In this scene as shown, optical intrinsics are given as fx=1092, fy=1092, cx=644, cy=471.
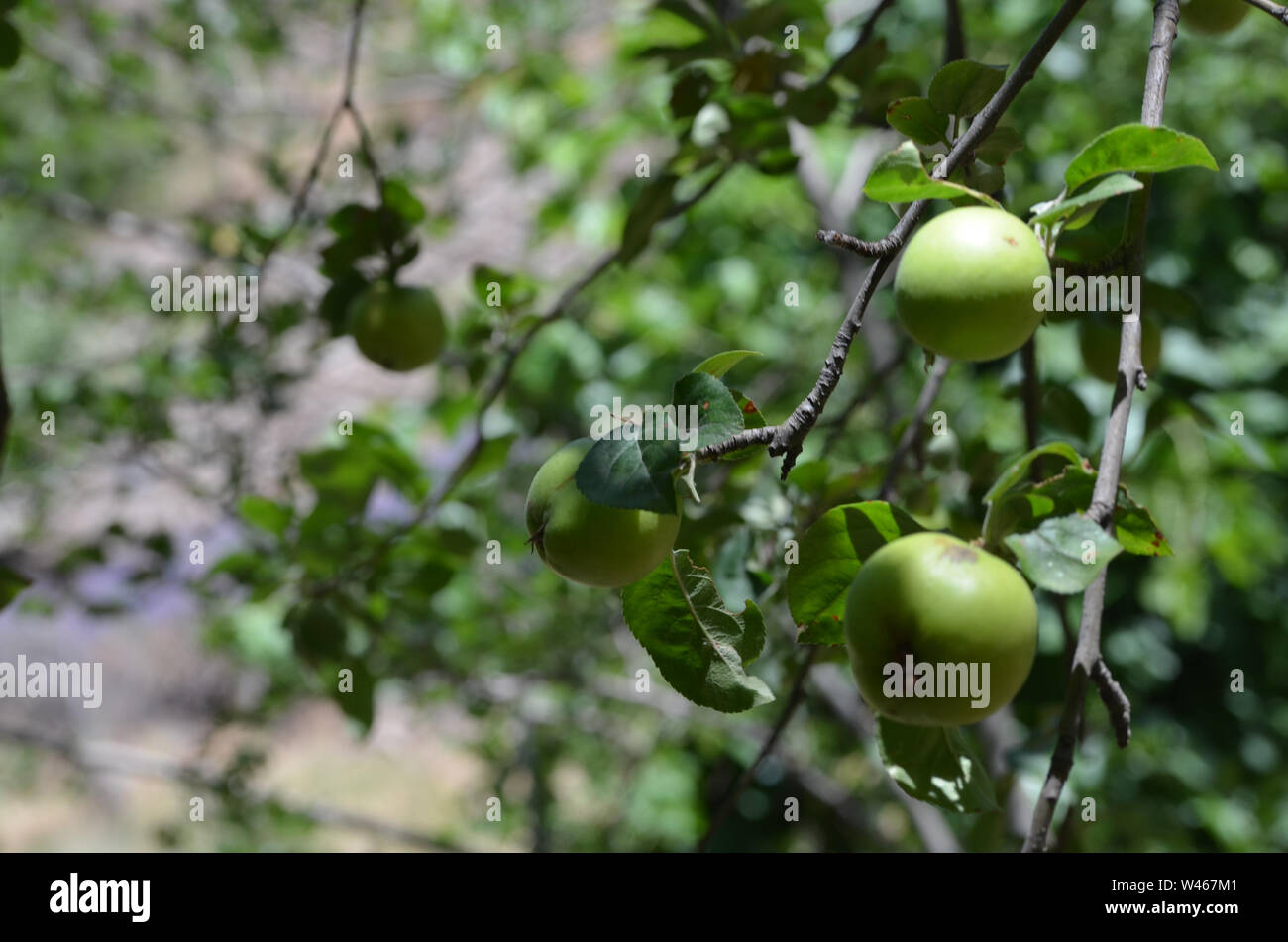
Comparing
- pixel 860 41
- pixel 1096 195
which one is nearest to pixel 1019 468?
pixel 1096 195

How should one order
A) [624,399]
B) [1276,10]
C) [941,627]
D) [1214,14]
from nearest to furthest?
[941,627] → [1276,10] → [1214,14] → [624,399]

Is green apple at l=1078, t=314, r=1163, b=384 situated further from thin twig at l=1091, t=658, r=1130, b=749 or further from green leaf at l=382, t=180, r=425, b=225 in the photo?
green leaf at l=382, t=180, r=425, b=225

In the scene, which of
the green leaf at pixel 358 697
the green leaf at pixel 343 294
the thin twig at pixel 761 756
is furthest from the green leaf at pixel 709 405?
the green leaf at pixel 358 697

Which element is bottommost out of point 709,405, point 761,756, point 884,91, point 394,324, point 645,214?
Result: point 761,756

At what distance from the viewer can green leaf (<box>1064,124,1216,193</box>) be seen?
60 centimetres

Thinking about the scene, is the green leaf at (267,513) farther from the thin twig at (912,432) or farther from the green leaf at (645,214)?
the thin twig at (912,432)

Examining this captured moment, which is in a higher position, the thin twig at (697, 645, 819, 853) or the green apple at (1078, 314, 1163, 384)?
the green apple at (1078, 314, 1163, 384)

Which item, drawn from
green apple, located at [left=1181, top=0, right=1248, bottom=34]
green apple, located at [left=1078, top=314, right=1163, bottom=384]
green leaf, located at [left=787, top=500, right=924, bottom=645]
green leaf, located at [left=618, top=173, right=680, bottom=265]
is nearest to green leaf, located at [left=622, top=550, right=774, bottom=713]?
green leaf, located at [left=787, top=500, right=924, bottom=645]

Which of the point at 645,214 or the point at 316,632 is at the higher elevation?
the point at 645,214

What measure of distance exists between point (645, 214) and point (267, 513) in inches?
22.6

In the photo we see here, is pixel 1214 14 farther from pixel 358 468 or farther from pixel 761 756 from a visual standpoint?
pixel 358 468

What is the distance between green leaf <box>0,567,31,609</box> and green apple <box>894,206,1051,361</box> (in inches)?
34.6

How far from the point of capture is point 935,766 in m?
0.73
